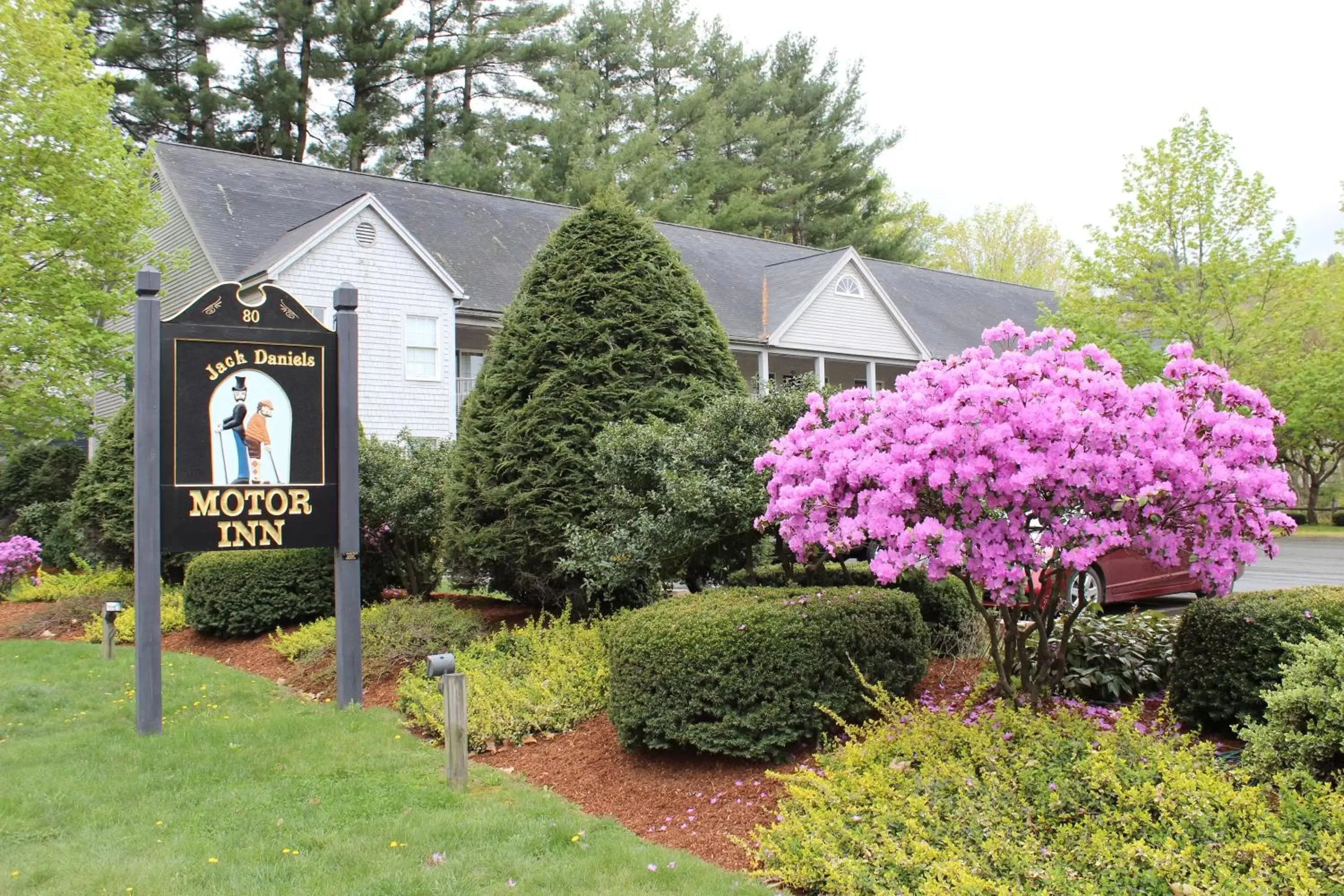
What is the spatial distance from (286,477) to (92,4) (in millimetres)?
28281

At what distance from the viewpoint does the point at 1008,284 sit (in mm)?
37000

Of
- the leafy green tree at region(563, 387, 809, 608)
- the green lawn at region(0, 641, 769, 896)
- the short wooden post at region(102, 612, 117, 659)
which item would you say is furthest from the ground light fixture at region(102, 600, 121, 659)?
the leafy green tree at region(563, 387, 809, 608)

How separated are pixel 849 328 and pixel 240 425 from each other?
2060 centimetres

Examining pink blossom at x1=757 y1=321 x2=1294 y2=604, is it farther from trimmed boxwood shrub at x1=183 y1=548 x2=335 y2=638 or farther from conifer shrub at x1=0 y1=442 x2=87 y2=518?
conifer shrub at x1=0 y1=442 x2=87 y2=518

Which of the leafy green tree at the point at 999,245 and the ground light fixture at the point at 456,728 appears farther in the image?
the leafy green tree at the point at 999,245

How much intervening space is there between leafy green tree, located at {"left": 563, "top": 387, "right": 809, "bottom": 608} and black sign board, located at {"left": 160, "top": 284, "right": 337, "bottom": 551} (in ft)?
6.79

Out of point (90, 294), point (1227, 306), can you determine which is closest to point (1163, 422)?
point (90, 294)

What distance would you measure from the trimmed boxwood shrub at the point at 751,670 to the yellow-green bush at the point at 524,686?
93 cm

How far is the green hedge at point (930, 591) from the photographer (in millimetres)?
7531

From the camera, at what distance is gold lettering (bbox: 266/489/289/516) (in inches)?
298

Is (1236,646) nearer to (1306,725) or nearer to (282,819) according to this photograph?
(1306,725)

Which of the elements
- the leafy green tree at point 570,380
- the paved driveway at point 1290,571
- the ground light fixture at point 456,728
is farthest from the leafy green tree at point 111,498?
the paved driveway at point 1290,571

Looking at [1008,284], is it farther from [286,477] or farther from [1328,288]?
[286,477]

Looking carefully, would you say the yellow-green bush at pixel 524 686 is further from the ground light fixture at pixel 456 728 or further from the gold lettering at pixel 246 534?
the gold lettering at pixel 246 534
